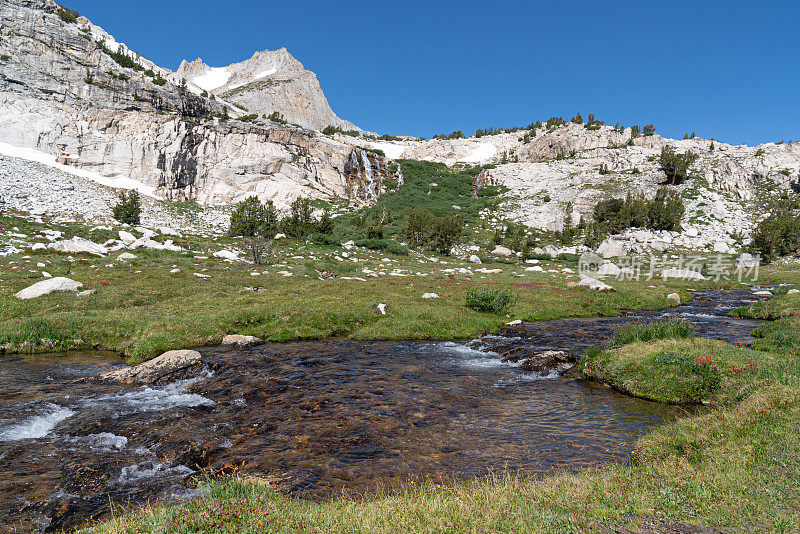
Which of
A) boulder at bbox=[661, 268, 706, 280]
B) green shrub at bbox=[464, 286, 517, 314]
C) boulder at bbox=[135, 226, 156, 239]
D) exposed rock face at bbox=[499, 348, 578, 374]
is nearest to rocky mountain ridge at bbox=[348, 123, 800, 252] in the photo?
boulder at bbox=[661, 268, 706, 280]

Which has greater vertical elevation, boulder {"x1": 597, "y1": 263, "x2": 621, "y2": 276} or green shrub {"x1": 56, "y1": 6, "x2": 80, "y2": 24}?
green shrub {"x1": 56, "y1": 6, "x2": 80, "y2": 24}

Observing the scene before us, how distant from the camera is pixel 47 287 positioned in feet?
72.4

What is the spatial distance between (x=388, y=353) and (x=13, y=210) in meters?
60.7

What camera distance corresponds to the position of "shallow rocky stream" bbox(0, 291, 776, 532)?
7555mm

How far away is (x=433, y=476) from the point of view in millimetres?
7801

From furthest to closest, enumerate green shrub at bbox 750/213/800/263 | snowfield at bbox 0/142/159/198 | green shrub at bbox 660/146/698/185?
1. green shrub at bbox 660/146/698/185
2. snowfield at bbox 0/142/159/198
3. green shrub at bbox 750/213/800/263

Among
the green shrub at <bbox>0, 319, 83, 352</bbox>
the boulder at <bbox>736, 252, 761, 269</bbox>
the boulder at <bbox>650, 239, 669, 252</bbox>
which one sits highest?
the boulder at <bbox>650, 239, 669, 252</bbox>

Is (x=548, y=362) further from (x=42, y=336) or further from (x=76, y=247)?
(x=76, y=247)

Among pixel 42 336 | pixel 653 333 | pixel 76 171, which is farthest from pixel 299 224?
pixel 653 333

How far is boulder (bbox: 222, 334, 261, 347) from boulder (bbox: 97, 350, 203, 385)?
278 cm

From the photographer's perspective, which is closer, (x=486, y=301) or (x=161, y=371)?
(x=161, y=371)

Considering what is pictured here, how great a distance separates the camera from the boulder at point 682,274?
4763cm

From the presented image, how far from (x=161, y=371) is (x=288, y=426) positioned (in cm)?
721

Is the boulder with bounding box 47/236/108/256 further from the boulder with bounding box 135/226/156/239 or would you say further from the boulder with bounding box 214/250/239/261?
the boulder with bounding box 214/250/239/261
